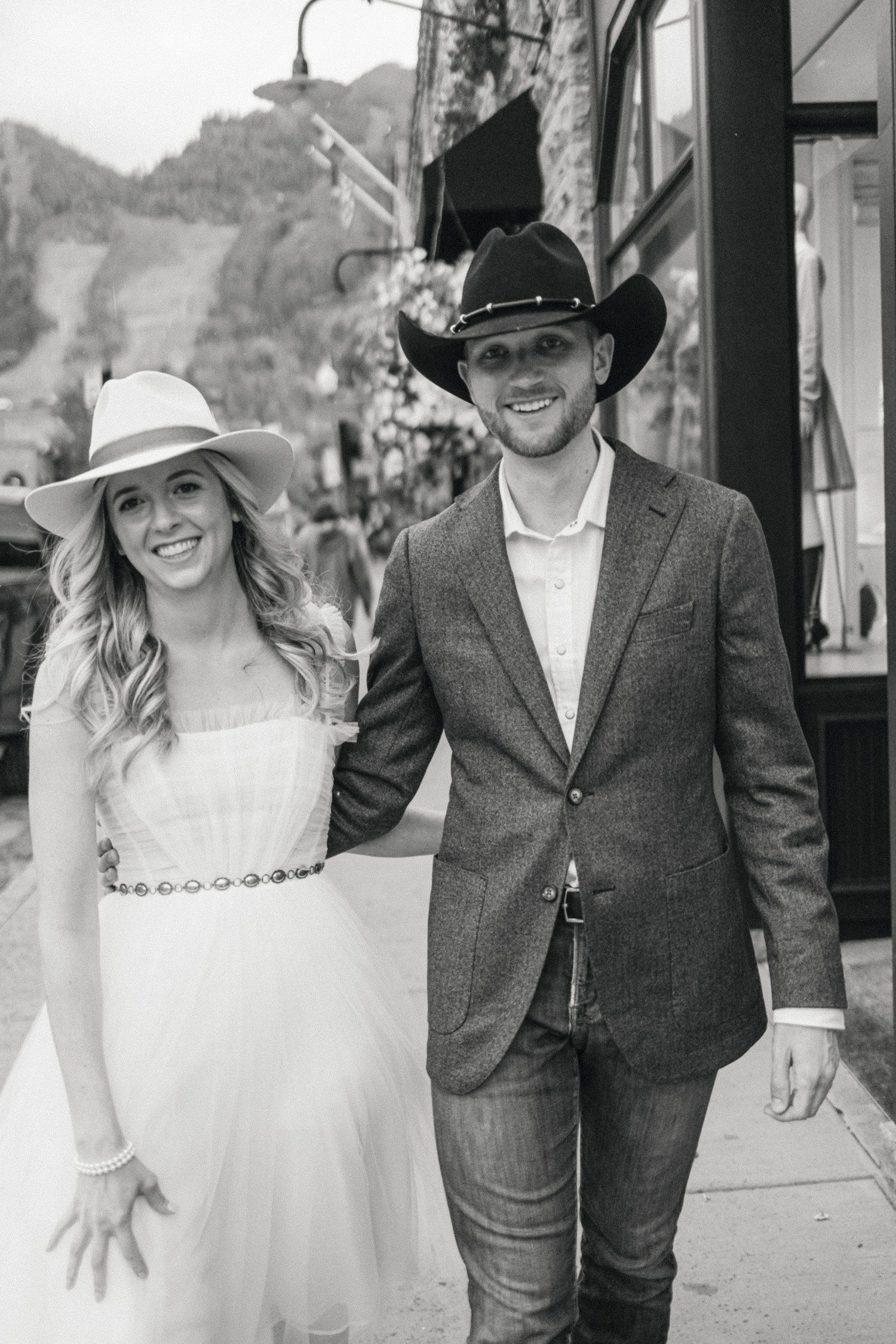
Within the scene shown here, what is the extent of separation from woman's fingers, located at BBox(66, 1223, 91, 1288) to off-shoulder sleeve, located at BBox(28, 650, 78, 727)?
0.79 metres

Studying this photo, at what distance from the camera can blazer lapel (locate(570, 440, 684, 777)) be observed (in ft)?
7.20

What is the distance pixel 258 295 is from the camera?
18.5 meters

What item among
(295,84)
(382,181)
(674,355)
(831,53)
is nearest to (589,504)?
(831,53)

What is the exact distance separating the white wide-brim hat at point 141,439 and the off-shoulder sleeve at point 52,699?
0.32m

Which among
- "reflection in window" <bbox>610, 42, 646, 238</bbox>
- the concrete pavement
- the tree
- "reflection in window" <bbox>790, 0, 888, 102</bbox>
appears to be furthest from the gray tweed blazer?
the tree

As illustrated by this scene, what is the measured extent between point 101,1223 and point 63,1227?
2.6 inches

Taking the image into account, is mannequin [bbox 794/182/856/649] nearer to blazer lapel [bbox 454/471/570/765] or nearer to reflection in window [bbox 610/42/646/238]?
reflection in window [bbox 610/42/646/238]

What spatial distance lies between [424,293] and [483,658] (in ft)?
26.0

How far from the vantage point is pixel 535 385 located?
88.8 inches

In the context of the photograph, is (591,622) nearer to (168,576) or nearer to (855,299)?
(168,576)

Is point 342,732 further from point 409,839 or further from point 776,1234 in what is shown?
point 776,1234

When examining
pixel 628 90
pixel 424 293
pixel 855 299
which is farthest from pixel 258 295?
pixel 855 299

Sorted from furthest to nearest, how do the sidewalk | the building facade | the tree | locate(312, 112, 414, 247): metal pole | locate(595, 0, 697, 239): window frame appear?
locate(312, 112, 414, 247): metal pole → the tree → locate(595, 0, 697, 239): window frame → the building facade → the sidewalk

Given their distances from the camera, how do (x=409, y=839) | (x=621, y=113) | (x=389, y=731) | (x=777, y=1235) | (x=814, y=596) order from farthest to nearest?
1. (x=621, y=113)
2. (x=814, y=596)
3. (x=777, y=1235)
4. (x=409, y=839)
5. (x=389, y=731)
